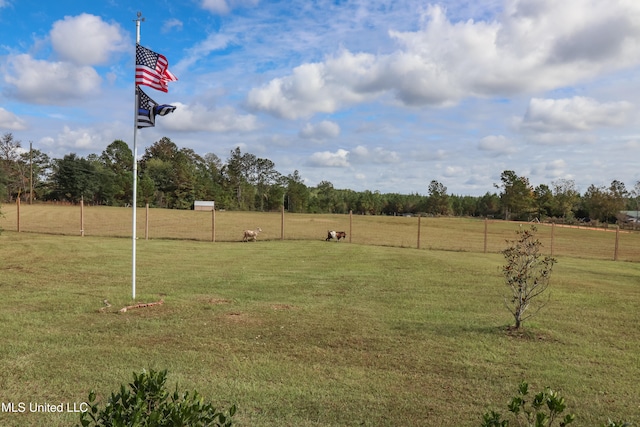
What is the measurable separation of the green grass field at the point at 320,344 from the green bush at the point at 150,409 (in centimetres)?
170

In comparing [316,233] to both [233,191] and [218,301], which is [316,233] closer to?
[218,301]

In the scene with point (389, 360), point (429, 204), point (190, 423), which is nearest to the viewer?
point (190, 423)

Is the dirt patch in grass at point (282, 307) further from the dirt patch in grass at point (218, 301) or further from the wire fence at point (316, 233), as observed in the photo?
the wire fence at point (316, 233)

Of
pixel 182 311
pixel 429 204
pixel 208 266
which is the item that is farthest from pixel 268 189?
pixel 182 311

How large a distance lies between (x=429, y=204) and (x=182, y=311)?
87691mm

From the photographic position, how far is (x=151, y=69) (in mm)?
8453

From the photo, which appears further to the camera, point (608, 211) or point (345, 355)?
point (608, 211)

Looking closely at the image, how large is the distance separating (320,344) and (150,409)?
146 inches

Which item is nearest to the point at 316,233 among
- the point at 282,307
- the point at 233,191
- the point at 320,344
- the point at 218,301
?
the point at 218,301

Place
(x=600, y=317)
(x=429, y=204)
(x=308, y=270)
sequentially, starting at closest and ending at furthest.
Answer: (x=600, y=317)
(x=308, y=270)
(x=429, y=204)

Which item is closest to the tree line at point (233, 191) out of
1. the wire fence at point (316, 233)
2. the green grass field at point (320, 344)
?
the wire fence at point (316, 233)

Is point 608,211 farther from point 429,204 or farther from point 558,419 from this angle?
point 558,419

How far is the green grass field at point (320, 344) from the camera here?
414 cm

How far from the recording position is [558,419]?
3.99 m
